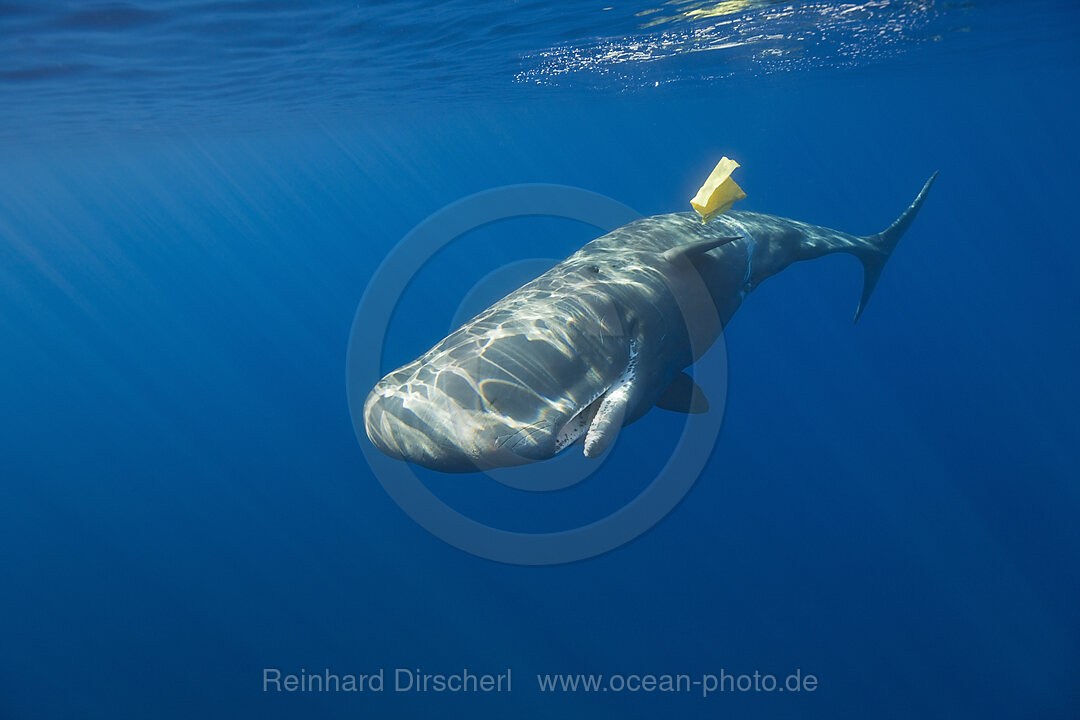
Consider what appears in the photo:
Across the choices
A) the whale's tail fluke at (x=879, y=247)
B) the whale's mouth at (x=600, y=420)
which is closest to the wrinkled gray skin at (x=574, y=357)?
the whale's mouth at (x=600, y=420)

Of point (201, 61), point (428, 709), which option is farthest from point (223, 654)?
point (201, 61)

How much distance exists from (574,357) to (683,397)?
2631mm

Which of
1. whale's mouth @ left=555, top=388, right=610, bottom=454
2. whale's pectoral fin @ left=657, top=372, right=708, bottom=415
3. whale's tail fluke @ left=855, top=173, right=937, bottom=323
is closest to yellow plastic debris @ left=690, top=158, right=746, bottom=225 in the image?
whale's pectoral fin @ left=657, top=372, right=708, bottom=415

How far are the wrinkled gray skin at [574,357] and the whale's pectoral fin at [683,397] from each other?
0.6 inches

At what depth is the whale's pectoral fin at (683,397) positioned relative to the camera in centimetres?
664

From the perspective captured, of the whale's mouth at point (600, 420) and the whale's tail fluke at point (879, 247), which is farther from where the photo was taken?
the whale's tail fluke at point (879, 247)

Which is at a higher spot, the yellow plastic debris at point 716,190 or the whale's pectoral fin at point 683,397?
the yellow plastic debris at point 716,190

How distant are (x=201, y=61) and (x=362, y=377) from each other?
1423cm

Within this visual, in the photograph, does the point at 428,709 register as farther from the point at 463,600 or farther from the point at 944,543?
the point at 944,543

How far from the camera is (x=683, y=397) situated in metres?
6.73

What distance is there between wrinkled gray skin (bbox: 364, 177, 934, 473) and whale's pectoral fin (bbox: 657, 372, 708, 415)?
1 centimetres

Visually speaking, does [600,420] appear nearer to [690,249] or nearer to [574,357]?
[574,357]

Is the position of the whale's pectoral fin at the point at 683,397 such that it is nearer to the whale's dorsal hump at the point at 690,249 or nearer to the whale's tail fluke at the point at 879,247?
the whale's dorsal hump at the point at 690,249

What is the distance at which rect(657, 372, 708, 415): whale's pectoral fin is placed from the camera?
6.64 metres
